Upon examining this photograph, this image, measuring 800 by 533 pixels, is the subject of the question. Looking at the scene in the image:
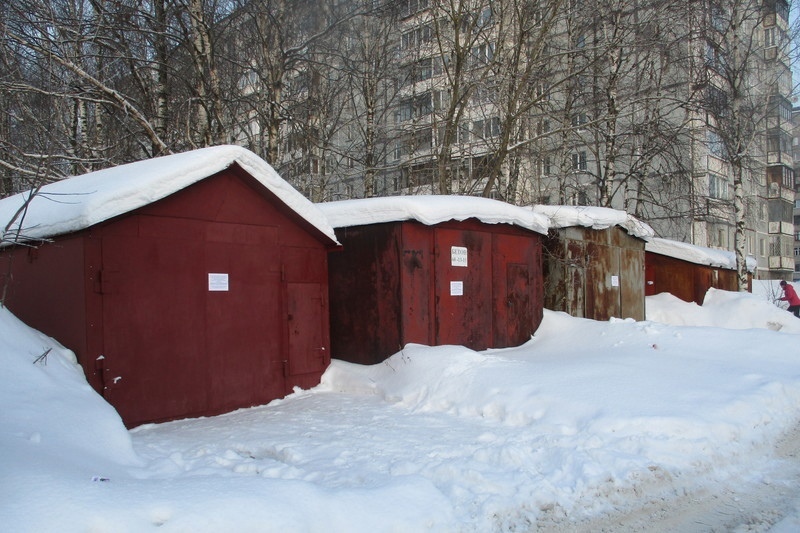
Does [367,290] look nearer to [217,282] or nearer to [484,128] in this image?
[217,282]

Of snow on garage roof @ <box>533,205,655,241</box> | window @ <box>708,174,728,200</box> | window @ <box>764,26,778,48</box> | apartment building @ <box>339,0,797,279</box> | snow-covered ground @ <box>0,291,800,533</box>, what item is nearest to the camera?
snow-covered ground @ <box>0,291,800,533</box>

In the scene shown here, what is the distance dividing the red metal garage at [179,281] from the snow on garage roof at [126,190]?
0.01m

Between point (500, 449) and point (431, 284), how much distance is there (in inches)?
142

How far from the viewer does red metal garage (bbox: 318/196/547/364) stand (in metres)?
8.01

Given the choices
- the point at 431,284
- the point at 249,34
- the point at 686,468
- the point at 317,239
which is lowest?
the point at 686,468

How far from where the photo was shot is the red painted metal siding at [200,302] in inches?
223

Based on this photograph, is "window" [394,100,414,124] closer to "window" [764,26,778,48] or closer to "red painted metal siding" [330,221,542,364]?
"window" [764,26,778,48]

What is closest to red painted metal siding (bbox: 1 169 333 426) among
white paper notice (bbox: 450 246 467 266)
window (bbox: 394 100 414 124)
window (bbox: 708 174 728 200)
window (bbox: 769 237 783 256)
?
white paper notice (bbox: 450 246 467 266)

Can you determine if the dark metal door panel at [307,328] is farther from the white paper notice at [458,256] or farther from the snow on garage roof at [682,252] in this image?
the snow on garage roof at [682,252]

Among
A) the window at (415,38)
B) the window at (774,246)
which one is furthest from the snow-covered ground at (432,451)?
the window at (774,246)

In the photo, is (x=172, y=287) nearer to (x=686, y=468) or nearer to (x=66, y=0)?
(x=686, y=468)

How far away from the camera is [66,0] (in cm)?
1291

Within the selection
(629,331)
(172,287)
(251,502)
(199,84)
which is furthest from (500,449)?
(199,84)

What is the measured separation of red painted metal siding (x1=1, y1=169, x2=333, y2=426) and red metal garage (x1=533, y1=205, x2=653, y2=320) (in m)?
5.06
